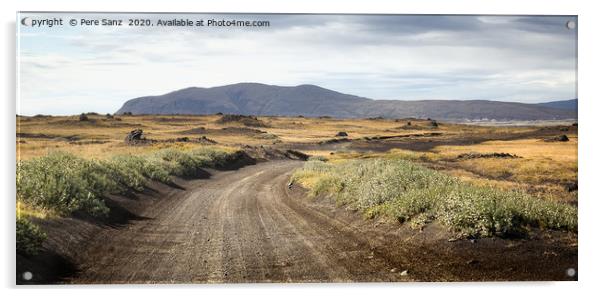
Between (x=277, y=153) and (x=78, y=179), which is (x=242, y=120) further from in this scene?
(x=277, y=153)

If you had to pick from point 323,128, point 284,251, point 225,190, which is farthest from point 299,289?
point 225,190

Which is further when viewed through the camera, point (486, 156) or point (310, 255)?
point (486, 156)

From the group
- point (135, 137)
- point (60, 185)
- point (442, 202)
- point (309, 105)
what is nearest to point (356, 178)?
point (309, 105)

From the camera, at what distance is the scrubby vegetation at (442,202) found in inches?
472

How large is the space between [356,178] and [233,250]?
6.29m

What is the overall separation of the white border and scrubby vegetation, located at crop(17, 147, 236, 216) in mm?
591

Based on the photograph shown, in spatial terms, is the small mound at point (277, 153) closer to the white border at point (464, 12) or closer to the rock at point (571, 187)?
the white border at point (464, 12)

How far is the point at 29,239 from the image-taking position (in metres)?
11.6

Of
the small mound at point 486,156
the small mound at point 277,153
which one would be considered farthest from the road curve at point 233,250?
the small mound at point 486,156

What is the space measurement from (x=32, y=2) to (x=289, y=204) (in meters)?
9.83

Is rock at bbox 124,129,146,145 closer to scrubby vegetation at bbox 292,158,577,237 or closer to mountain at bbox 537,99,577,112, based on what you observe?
scrubby vegetation at bbox 292,158,577,237

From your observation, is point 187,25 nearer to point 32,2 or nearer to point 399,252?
point 32,2

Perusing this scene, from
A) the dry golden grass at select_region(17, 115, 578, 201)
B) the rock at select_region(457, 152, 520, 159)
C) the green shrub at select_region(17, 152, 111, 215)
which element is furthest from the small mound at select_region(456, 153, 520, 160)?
the green shrub at select_region(17, 152, 111, 215)

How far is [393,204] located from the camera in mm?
13930
